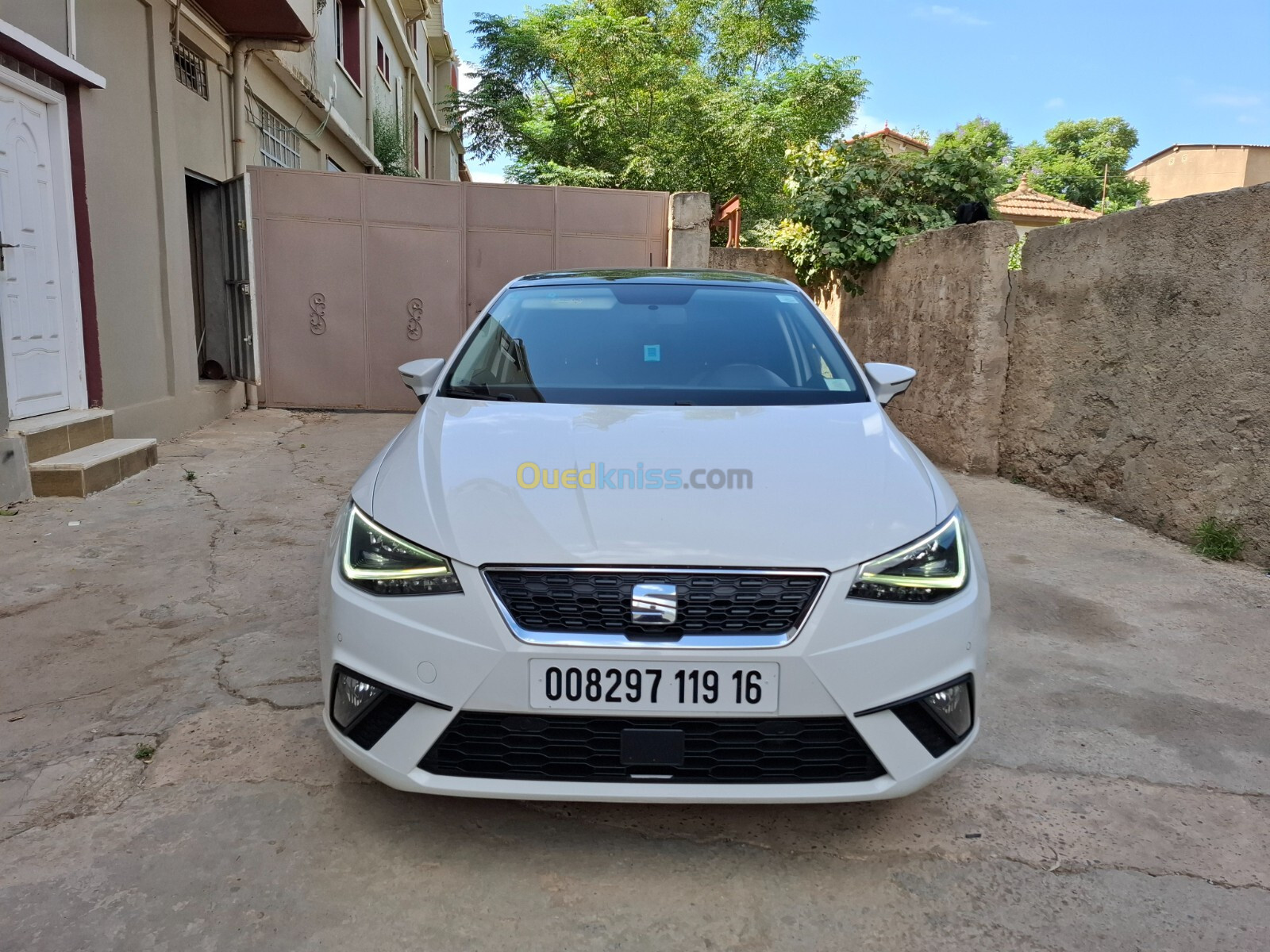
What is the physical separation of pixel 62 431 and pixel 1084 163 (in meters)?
47.5

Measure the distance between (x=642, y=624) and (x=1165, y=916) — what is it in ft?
4.21

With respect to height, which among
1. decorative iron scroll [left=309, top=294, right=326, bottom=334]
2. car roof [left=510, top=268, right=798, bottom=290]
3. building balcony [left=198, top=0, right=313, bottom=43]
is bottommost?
decorative iron scroll [left=309, top=294, right=326, bottom=334]

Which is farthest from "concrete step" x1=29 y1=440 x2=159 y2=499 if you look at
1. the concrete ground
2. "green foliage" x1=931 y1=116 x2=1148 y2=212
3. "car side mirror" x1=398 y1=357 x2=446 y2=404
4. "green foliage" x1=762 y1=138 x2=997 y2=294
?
"green foliage" x1=931 y1=116 x2=1148 y2=212

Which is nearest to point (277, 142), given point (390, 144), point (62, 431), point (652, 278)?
point (62, 431)

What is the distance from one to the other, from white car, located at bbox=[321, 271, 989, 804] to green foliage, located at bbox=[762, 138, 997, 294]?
649cm

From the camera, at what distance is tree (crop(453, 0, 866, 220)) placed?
57.8 feet

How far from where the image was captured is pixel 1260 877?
211 centimetres

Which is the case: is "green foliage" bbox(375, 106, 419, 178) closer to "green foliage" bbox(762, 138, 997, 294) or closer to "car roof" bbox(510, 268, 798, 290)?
"green foliage" bbox(762, 138, 997, 294)

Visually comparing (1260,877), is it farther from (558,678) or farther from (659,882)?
(558,678)

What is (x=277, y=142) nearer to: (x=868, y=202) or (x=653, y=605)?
(x=868, y=202)

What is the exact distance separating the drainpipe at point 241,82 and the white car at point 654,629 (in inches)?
302

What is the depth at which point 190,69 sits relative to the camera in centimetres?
786

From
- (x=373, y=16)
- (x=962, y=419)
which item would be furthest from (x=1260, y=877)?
(x=373, y=16)

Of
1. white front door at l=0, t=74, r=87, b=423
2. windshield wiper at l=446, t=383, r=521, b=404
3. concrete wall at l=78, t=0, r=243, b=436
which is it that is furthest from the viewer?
concrete wall at l=78, t=0, r=243, b=436
